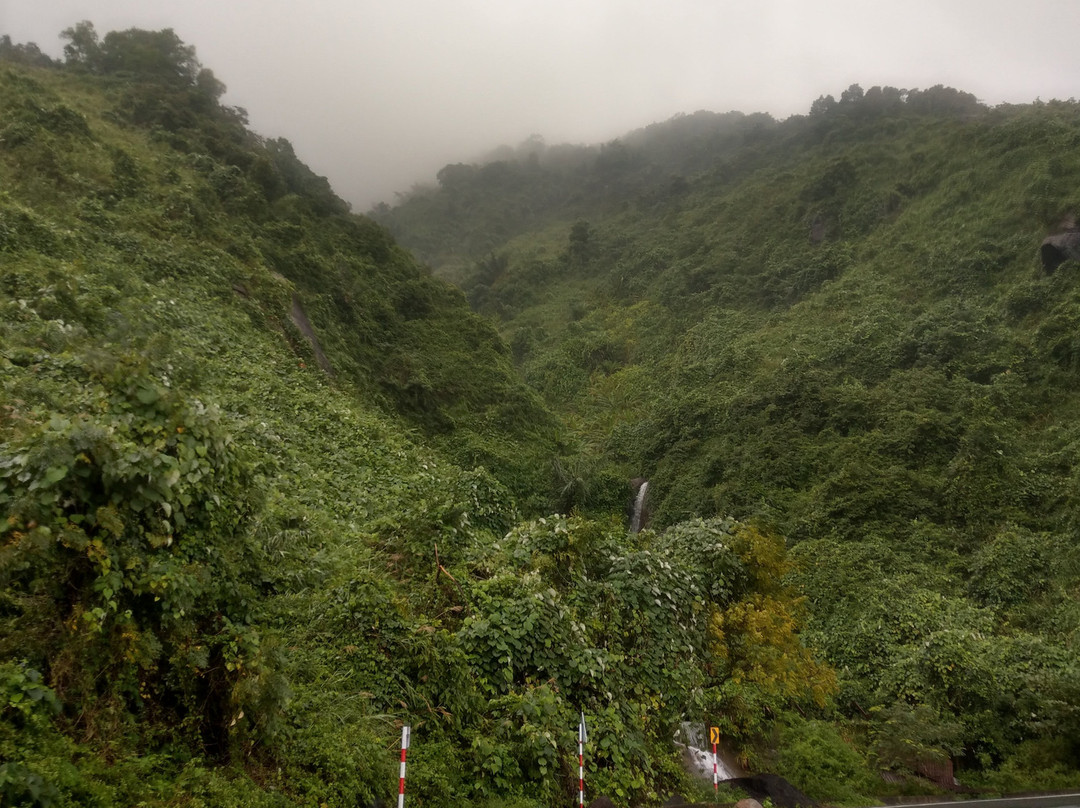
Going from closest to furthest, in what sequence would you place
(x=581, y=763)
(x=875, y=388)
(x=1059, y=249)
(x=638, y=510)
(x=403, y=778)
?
(x=403, y=778) → (x=581, y=763) → (x=875, y=388) → (x=1059, y=249) → (x=638, y=510)

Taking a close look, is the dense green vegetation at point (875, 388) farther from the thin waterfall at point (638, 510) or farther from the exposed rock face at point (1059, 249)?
the thin waterfall at point (638, 510)

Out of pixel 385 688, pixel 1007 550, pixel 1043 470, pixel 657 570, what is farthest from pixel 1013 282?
pixel 385 688

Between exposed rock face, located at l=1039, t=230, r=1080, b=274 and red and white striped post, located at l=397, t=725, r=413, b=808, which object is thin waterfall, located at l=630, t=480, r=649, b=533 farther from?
red and white striped post, located at l=397, t=725, r=413, b=808

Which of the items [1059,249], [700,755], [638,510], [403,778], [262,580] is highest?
[1059,249]

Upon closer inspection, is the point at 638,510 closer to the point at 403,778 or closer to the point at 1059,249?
the point at 1059,249

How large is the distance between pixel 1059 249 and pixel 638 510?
809 inches

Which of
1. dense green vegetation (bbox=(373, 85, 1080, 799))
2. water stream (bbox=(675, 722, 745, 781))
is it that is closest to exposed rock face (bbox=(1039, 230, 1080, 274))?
dense green vegetation (bbox=(373, 85, 1080, 799))

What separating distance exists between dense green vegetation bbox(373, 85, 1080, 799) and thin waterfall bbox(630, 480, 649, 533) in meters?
0.96

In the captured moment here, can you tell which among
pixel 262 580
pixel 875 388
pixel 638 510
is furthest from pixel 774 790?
pixel 875 388

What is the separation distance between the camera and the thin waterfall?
84.7ft

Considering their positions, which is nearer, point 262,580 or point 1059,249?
point 262,580

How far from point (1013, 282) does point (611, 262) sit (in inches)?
1292

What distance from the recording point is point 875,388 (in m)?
24.3

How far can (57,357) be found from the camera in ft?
24.9
